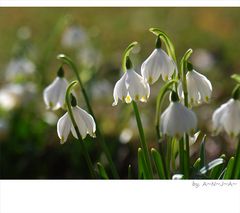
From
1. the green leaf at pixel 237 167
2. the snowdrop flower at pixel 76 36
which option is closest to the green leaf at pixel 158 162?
the green leaf at pixel 237 167

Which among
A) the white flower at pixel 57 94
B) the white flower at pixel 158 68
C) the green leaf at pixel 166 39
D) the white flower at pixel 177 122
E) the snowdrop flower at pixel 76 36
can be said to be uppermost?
the green leaf at pixel 166 39

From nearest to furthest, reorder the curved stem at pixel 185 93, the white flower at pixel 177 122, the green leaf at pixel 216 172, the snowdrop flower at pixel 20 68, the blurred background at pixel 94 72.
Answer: the white flower at pixel 177 122, the curved stem at pixel 185 93, the green leaf at pixel 216 172, the blurred background at pixel 94 72, the snowdrop flower at pixel 20 68

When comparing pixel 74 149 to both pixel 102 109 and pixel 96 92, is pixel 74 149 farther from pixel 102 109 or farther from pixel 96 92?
pixel 102 109

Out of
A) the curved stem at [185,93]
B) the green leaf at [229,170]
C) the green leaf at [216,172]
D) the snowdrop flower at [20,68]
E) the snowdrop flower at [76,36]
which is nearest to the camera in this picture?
the curved stem at [185,93]

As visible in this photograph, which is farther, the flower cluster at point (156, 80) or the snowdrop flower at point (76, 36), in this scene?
the snowdrop flower at point (76, 36)

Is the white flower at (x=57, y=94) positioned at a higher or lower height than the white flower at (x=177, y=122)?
higher

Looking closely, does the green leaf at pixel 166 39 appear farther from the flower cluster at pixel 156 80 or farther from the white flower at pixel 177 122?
the white flower at pixel 177 122
